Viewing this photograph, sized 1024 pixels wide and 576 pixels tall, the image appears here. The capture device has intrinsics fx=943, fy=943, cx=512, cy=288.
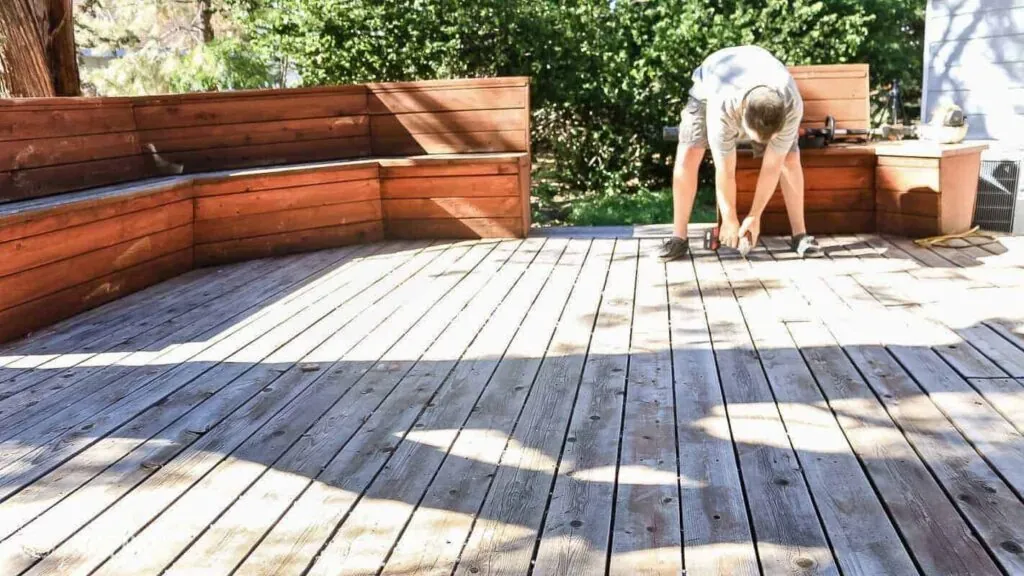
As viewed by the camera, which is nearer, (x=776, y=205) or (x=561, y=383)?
(x=561, y=383)

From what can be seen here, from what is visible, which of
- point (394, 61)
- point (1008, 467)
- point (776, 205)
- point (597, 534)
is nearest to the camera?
point (597, 534)

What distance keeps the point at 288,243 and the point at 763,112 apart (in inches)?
108

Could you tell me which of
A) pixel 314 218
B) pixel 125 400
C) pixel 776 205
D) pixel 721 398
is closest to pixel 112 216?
pixel 314 218

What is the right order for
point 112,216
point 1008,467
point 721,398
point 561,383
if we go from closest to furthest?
Result: point 1008,467 → point 721,398 → point 561,383 → point 112,216

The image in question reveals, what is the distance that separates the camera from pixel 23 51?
18.6ft

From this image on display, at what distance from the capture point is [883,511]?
187 cm

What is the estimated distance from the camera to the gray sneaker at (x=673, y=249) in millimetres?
4641

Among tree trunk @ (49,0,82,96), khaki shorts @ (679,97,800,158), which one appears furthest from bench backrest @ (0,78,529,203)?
khaki shorts @ (679,97,800,158)

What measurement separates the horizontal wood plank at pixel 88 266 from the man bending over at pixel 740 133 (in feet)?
8.22

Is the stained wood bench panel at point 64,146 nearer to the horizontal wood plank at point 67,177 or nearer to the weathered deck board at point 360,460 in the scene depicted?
the horizontal wood plank at point 67,177

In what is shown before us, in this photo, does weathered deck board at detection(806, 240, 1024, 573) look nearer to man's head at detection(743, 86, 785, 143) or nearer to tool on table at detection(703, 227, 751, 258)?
man's head at detection(743, 86, 785, 143)

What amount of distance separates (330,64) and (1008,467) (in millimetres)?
5730

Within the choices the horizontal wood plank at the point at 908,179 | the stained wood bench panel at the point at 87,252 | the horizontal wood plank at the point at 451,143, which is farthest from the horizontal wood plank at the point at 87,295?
the horizontal wood plank at the point at 908,179

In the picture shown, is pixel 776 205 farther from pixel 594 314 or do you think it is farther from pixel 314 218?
pixel 314 218
